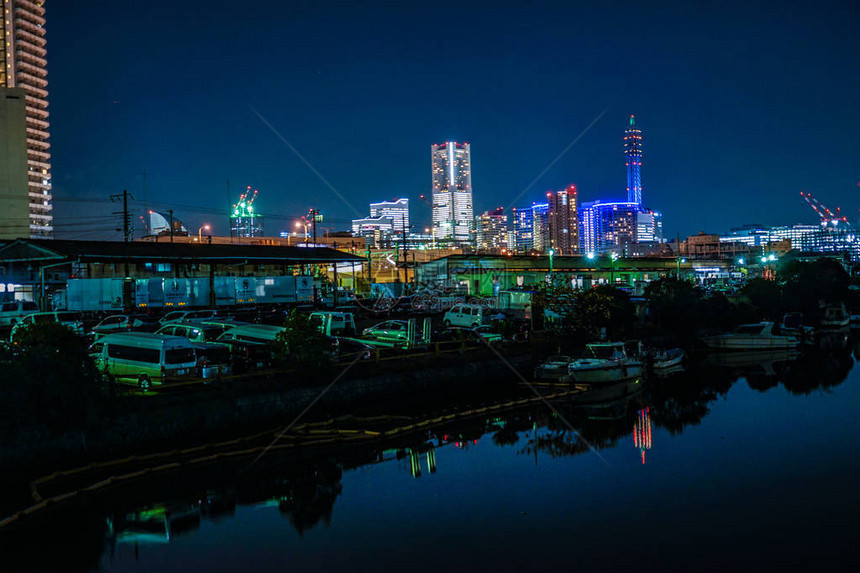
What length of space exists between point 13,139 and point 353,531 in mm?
99522

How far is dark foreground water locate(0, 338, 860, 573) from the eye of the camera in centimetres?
1153

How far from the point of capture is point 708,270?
4953 inches

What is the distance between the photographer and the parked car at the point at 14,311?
31.2 metres

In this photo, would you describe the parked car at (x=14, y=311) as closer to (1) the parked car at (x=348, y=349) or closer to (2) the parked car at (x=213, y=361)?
(1) the parked car at (x=348, y=349)

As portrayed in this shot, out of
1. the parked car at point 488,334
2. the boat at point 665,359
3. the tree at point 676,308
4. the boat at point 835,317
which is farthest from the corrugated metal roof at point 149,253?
the boat at point 835,317

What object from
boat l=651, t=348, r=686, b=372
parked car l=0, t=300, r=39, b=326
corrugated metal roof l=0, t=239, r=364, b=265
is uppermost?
corrugated metal roof l=0, t=239, r=364, b=265

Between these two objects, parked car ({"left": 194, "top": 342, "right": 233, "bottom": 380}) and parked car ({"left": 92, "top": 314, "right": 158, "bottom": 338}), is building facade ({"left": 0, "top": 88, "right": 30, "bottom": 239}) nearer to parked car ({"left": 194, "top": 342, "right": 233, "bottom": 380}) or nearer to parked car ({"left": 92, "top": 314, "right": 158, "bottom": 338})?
parked car ({"left": 92, "top": 314, "right": 158, "bottom": 338})

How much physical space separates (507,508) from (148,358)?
36.0 ft

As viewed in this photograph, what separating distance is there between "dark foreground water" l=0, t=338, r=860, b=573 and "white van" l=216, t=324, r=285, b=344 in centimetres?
743

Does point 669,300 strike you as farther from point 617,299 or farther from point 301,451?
point 301,451

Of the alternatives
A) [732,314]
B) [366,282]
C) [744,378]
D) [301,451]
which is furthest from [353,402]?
[366,282]

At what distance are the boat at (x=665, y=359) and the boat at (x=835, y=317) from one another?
24673 mm

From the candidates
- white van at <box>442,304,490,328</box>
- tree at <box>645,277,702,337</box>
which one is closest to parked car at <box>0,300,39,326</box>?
white van at <box>442,304,490,328</box>

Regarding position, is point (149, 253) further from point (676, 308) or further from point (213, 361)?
point (676, 308)
